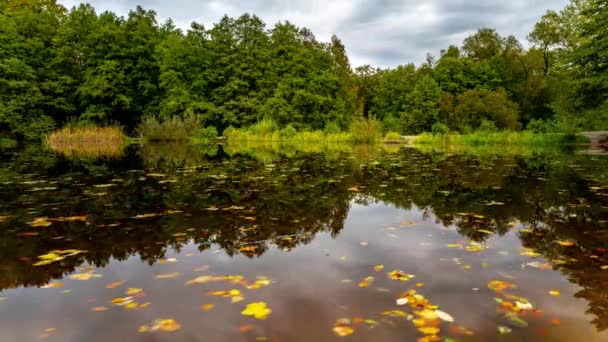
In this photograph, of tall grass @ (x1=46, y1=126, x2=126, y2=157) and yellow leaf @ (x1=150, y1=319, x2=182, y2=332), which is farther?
tall grass @ (x1=46, y1=126, x2=126, y2=157)

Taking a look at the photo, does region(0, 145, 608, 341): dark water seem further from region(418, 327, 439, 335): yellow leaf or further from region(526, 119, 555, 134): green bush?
region(526, 119, 555, 134): green bush

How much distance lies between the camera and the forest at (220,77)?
1328 inches

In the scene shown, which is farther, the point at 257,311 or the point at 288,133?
the point at 288,133

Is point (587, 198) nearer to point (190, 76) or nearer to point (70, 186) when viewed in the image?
point (70, 186)

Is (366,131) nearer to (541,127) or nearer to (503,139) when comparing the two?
(503,139)

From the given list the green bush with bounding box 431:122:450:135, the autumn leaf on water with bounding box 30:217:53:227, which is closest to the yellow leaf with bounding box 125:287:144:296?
the autumn leaf on water with bounding box 30:217:53:227

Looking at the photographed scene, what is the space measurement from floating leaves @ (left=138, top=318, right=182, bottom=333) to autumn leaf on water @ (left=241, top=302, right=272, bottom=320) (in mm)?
478

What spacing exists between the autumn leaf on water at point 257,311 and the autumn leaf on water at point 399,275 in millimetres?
1256

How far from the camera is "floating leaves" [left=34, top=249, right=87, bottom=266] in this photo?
12.9 feet

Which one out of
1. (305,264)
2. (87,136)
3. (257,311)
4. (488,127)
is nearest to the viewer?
(257,311)

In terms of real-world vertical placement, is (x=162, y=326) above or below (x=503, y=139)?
below

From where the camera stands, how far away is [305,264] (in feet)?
12.9

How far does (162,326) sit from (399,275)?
2080 mm

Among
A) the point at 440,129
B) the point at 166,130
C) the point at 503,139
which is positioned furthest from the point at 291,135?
the point at 503,139
